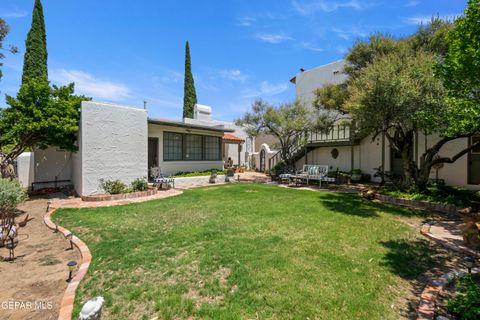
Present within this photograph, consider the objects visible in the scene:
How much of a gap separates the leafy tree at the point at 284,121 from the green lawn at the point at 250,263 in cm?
845

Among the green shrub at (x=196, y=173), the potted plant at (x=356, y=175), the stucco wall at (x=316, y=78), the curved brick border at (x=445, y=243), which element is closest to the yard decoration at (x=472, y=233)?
the curved brick border at (x=445, y=243)

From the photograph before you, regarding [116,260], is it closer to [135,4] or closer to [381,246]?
[381,246]

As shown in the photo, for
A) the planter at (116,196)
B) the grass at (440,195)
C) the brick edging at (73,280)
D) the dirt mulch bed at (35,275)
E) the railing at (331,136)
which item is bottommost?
the dirt mulch bed at (35,275)

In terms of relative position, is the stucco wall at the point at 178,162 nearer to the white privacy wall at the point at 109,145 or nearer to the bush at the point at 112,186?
the white privacy wall at the point at 109,145

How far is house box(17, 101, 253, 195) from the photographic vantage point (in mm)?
9477

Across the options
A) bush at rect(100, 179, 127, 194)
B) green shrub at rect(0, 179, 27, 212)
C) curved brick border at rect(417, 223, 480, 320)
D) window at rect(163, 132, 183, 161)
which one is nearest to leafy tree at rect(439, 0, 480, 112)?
curved brick border at rect(417, 223, 480, 320)

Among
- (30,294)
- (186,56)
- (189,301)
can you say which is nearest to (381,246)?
(189,301)

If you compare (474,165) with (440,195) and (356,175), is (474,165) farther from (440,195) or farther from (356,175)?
(356,175)

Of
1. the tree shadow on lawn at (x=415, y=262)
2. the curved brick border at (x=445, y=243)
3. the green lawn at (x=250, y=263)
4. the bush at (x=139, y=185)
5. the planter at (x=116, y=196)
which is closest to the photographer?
the green lawn at (x=250, y=263)

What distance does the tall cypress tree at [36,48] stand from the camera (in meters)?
19.0

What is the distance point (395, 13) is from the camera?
10.6 m

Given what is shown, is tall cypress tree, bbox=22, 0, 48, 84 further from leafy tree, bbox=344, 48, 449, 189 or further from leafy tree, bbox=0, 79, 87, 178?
leafy tree, bbox=344, 48, 449, 189

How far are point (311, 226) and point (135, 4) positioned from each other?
1125cm

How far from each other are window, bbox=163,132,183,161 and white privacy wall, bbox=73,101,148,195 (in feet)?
8.87
